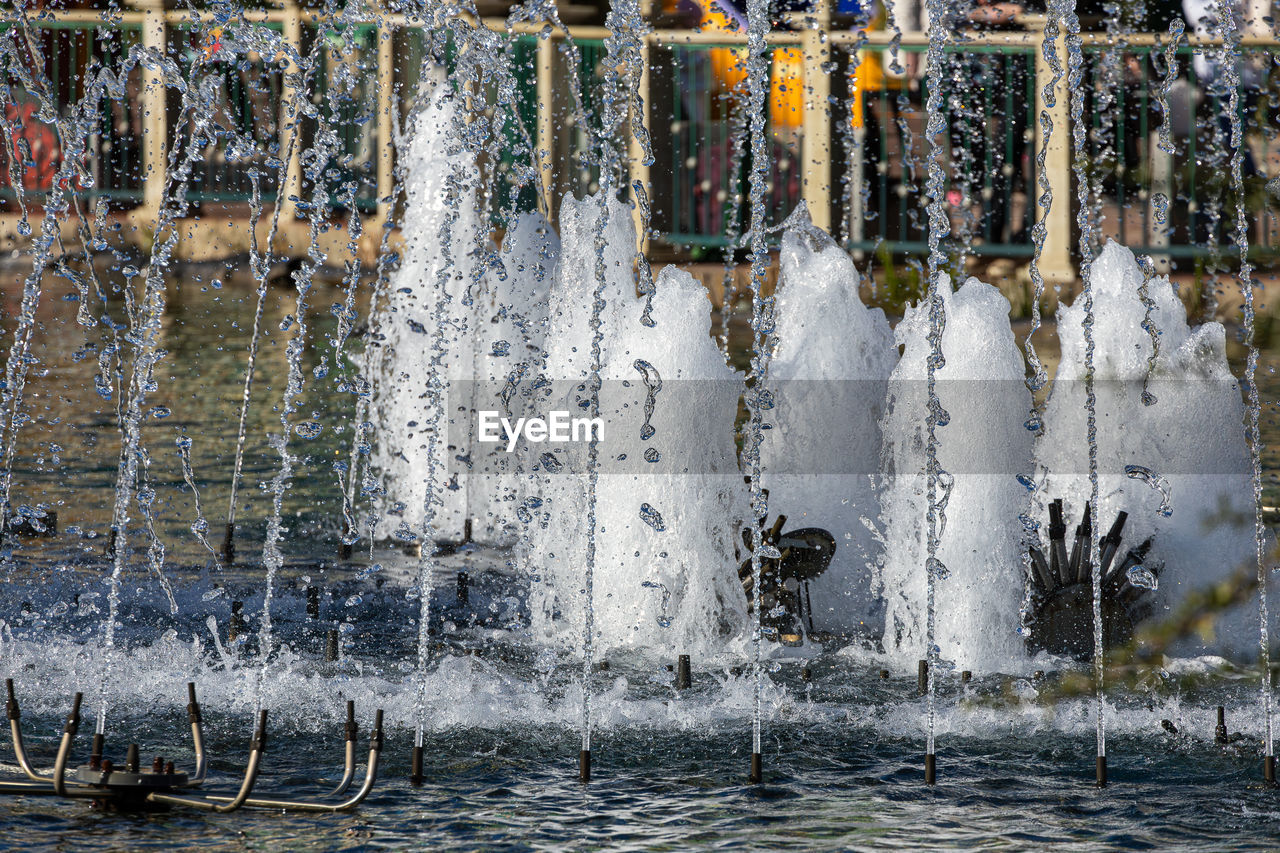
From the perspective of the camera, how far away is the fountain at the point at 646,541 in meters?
5.59

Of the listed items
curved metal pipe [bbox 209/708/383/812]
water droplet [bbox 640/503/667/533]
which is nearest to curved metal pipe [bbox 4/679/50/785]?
curved metal pipe [bbox 209/708/383/812]

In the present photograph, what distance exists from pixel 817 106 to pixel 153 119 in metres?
8.71

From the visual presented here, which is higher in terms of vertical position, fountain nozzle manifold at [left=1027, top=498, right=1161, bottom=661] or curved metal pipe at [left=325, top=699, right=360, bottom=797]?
fountain nozzle manifold at [left=1027, top=498, right=1161, bottom=661]

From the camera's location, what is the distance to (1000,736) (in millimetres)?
5875

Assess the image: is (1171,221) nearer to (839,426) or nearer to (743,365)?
(743,365)

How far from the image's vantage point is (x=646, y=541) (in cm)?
755

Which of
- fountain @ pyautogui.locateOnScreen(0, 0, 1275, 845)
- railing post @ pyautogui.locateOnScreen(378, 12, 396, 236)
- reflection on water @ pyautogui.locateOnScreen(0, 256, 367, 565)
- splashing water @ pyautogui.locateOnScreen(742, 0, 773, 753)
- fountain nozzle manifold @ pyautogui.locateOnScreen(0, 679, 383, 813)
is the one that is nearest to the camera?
fountain nozzle manifold @ pyautogui.locateOnScreen(0, 679, 383, 813)

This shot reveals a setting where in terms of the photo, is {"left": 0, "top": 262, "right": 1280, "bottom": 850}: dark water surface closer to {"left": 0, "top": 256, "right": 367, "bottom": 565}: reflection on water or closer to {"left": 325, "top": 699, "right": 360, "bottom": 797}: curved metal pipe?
{"left": 325, "top": 699, "right": 360, "bottom": 797}: curved metal pipe

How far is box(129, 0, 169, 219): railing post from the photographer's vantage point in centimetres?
2158

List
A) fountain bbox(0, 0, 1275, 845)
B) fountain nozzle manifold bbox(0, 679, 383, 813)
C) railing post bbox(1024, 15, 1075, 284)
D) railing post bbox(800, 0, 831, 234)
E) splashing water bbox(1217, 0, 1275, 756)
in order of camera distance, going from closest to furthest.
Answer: splashing water bbox(1217, 0, 1275, 756) < fountain nozzle manifold bbox(0, 679, 383, 813) < fountain bbox(0, 0, 1275, 845) < railing post bbox(1024, 15, 1075, 284) < railing post bbox(800, 0, 831, 234)

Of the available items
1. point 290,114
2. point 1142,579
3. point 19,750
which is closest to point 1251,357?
point 1142,579

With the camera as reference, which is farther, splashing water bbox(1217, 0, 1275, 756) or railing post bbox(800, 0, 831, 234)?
railing post bbox(800, 0, 831, 234)

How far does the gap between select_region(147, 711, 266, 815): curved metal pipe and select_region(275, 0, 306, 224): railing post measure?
16.4 meters

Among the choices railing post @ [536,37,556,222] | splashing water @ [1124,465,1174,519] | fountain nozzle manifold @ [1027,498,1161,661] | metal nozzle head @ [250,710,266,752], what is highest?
railing post @ [536,37,556,222]
